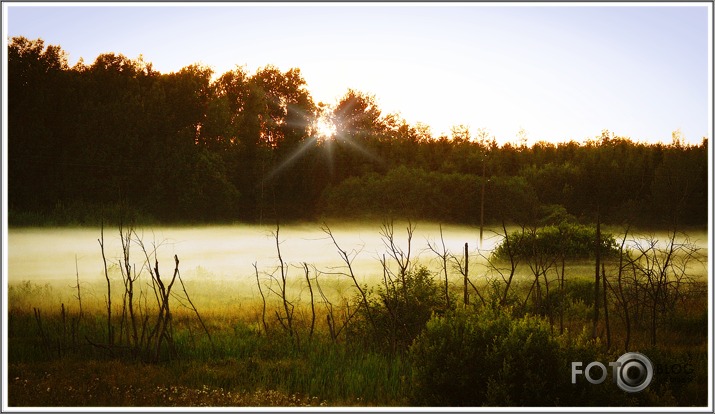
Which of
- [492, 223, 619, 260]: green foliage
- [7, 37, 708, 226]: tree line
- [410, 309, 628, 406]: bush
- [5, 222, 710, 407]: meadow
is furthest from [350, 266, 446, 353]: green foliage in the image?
[492, 223, 619, 260]: green foliage

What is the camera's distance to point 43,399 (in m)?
7.08

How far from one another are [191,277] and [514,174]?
5534mm

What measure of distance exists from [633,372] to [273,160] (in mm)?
5968

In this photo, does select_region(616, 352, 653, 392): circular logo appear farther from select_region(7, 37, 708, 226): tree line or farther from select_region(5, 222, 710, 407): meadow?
select_region(7, 37, 708, 226): tree line

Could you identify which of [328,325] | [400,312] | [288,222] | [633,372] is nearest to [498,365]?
[633,372]

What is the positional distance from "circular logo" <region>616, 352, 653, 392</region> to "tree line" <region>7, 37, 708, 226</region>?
11.2 ft

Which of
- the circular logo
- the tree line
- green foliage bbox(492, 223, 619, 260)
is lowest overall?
the circular logo

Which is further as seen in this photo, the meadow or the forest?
the forest

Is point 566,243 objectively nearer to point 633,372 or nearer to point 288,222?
point 633,372

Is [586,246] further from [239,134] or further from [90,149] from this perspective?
[90,149]

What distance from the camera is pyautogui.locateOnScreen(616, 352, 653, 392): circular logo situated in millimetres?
6812

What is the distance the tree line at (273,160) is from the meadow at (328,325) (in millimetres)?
494

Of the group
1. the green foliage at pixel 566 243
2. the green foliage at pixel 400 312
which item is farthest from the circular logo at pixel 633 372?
the green foliage at pixel 566 243

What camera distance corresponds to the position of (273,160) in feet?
33.8
